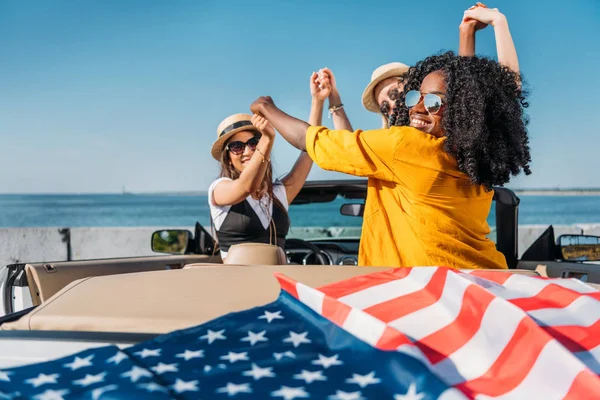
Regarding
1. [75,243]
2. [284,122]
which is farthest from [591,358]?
[75,243]

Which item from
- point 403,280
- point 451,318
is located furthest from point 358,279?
point 451,318

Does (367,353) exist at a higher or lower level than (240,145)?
lower

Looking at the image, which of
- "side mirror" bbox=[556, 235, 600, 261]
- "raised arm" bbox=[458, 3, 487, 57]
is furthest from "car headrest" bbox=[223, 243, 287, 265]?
"side mirror" bbox=[556, 235, 600, 261]

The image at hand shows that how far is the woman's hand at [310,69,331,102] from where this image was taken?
332 centimetres

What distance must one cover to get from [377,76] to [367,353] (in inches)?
113

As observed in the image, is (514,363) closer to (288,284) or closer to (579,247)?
(288,284)

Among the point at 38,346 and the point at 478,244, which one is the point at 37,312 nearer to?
the point at 38,346

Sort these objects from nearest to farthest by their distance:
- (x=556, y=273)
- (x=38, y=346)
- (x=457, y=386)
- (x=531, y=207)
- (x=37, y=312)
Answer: (x=457, y=386) → (x=38, y=346) → (x=37, y=312) → (x=556, y=273) → (x=531, y=207)

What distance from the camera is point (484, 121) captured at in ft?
8.11

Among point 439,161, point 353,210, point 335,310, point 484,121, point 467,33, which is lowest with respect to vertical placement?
point 335,310

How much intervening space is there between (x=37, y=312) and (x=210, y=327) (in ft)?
1.85

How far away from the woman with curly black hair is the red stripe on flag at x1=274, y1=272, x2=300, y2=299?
2.68ft

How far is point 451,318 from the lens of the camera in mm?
1565

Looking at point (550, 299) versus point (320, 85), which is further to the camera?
point (320, 85)
